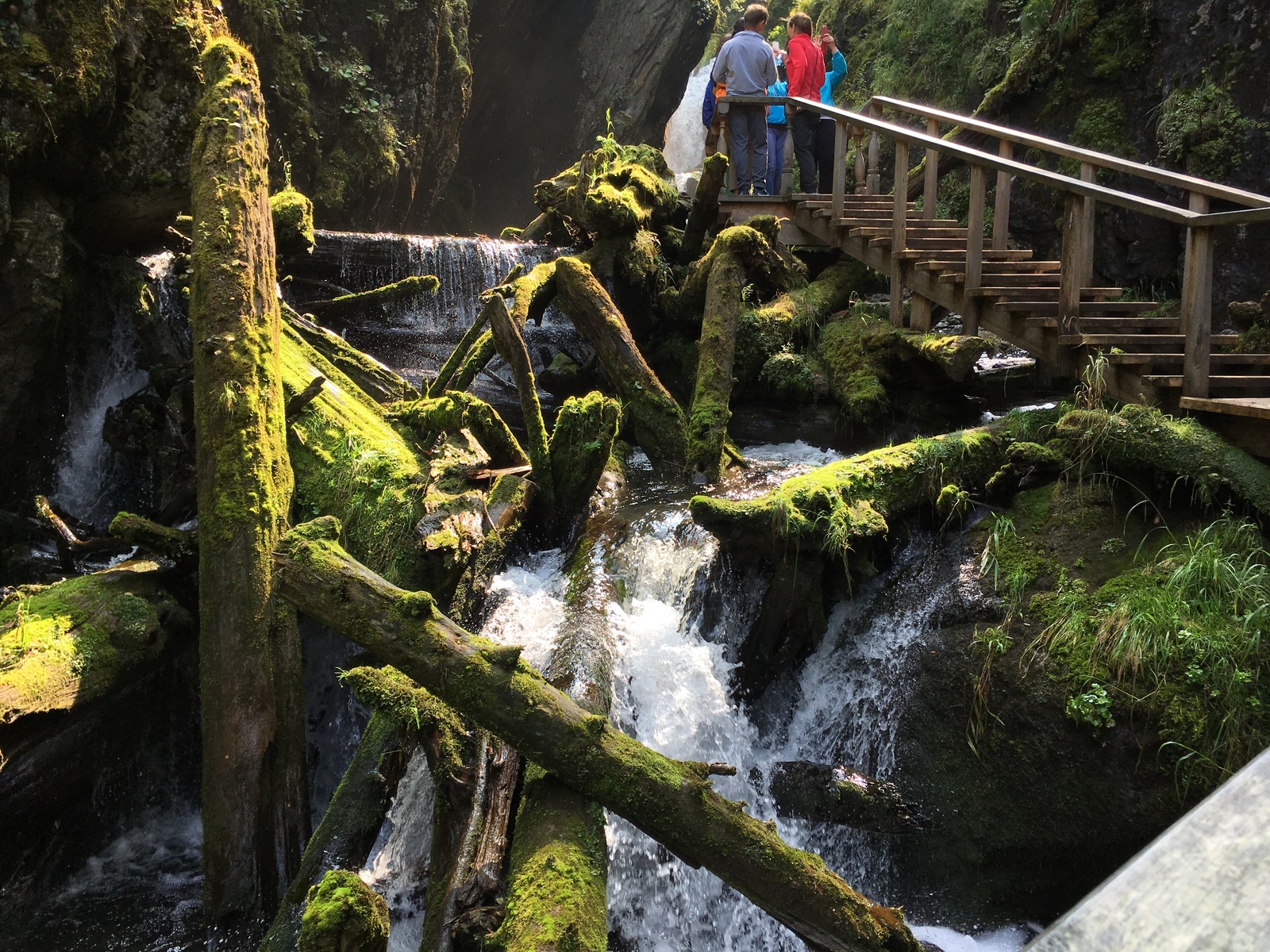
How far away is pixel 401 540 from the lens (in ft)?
16.5

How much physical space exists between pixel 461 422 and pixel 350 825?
2915 millimetres

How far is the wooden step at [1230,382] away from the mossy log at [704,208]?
16.6 feet

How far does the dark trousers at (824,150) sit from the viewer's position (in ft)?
36.6

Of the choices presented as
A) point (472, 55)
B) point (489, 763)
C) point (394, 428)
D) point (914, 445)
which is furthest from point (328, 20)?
point (489, 763)

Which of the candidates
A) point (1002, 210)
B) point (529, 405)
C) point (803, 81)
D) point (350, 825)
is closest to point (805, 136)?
point (803, 81)

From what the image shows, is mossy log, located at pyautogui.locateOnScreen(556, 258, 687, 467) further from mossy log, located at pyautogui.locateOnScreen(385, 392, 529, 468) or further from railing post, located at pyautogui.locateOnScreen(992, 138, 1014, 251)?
railing post, located at pyautogui.locateOnScreen(992, 138, 1014, 251)

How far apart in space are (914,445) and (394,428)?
3.87 meters

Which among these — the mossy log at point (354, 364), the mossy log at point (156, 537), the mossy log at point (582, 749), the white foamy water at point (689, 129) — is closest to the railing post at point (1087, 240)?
the mossy log at point (582, 749)

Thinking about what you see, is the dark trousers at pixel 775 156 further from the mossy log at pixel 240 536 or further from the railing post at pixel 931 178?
the mossy log at pixel 240 536

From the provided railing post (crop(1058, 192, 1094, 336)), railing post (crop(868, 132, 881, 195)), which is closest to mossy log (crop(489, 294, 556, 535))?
railing post (crop(1058, 192, 1094, 336))

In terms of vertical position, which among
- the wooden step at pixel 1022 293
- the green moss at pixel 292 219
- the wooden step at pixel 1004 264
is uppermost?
the green moss at pixel 292 219

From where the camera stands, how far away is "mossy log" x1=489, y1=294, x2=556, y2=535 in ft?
21.1

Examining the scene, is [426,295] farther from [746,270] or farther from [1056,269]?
[1056,269]

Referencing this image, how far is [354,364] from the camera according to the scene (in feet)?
24.1
